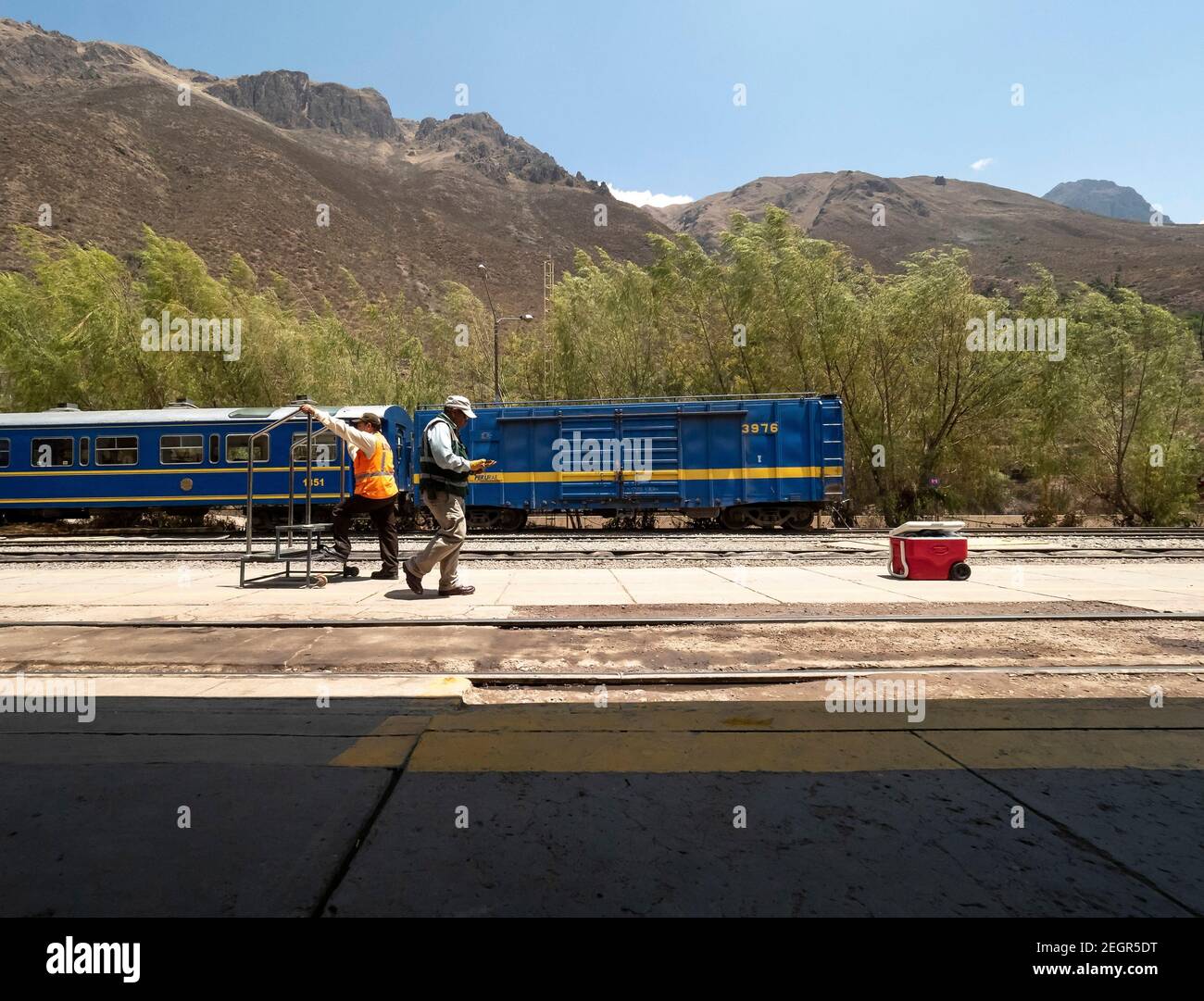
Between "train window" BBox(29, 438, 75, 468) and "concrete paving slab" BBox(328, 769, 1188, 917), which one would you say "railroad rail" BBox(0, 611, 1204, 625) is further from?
"train window" BBox(29, 438, 75, 468)

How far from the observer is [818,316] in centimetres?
2208

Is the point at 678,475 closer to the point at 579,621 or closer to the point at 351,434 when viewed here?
the point at 351,434

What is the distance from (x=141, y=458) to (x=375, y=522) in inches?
544

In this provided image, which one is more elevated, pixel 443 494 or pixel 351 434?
pixel 351 434

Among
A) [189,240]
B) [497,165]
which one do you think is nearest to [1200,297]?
[189,240]

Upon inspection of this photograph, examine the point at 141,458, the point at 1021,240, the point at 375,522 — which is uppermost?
the point at 1021,240

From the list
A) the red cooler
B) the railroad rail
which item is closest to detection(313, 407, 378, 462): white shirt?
the railroad rail

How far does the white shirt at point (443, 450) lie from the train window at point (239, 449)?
42.4ft

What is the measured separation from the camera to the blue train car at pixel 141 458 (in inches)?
709

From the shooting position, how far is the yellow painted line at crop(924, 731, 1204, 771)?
2947mm

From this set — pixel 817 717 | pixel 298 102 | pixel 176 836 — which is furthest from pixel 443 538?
pixel 298 102

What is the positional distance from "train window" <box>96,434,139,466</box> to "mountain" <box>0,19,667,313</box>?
3664 centimetres

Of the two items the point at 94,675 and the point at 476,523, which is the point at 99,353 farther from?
the point at 94,675

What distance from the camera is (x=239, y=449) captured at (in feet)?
59.0
